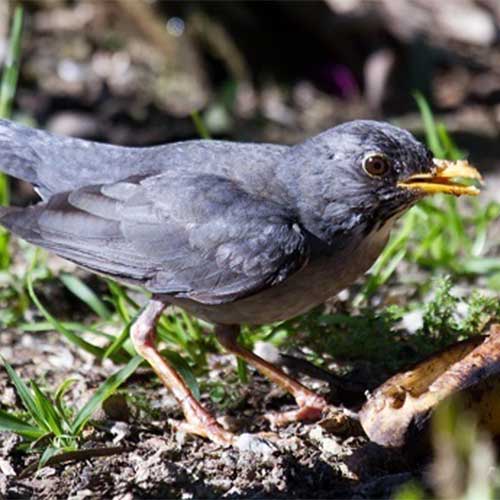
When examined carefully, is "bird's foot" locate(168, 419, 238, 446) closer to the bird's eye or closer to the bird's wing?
the bird's wing

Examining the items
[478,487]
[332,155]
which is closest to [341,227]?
[332,155]

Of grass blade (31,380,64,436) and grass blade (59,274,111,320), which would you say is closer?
grass blade (31,380,64,436)

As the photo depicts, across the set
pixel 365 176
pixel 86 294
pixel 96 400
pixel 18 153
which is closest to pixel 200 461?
pixel 96 400

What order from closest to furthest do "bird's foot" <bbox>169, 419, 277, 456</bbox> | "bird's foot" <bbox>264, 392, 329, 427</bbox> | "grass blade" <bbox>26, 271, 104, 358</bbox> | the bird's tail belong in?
1. "bird's foot" <bbox>169, 419, 277, 456</bbox>
2. "bird's foot" <bbox>264, 392, 329, 427</bbox>
3. "grass blade" <bbox>26, 271, 104, 358</bbox>
4. the bird's tail

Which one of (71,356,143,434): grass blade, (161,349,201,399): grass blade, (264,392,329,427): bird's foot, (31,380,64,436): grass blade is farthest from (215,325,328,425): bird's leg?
(31,380,64,436): grass blade

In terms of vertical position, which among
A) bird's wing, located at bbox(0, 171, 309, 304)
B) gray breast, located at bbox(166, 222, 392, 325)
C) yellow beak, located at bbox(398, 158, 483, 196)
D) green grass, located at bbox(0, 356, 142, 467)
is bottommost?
green grass, located at bbox(0, 356, 142, 467)

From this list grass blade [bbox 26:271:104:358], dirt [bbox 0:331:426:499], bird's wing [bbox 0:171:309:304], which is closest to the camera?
dirt [bbox 0:331:426:499]

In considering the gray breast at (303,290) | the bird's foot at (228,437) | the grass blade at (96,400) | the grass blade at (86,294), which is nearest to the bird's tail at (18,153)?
the grass blade at (86,294)

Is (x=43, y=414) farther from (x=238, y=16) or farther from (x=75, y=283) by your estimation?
(x=238, y=16)

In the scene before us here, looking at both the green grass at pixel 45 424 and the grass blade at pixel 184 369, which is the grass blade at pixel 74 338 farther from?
the green grass at pixel 45 424
